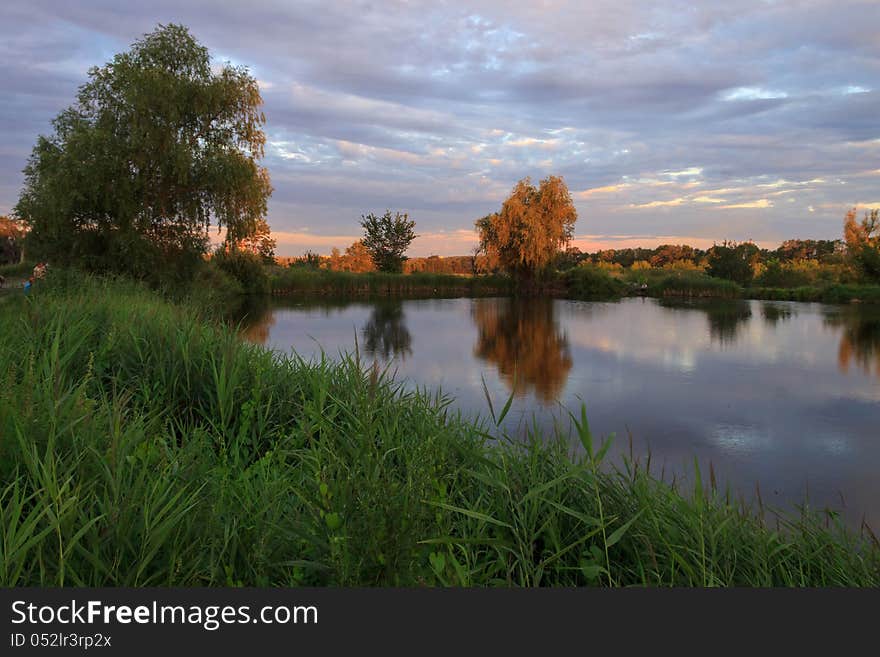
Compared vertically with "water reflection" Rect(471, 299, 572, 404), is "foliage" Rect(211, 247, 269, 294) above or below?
above

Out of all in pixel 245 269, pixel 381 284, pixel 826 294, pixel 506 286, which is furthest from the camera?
pixel 506 286

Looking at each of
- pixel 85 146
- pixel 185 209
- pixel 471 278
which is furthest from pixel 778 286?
pixel 85 146

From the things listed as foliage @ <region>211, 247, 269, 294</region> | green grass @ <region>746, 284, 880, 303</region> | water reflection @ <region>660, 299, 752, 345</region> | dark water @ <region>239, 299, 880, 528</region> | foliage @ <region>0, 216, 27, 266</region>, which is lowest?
dark water @ <region>239, 299, 880, 528</region>

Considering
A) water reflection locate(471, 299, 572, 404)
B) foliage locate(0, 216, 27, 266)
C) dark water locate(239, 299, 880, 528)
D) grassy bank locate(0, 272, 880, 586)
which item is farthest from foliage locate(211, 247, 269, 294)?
foliage locate(0, 216, 27, 266)

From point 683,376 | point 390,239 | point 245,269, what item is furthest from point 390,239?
point 683,376

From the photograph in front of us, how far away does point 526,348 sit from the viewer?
16.4m

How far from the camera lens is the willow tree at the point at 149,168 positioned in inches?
732

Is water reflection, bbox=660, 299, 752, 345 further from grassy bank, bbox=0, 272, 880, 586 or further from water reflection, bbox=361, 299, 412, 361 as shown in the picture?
grassy bank, bbox=0, 272, 880, 586

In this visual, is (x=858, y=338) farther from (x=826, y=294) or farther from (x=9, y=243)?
(x=9, y=243)

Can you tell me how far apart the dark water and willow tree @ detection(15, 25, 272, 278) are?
4.43 meters

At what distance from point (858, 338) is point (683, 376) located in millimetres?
10218

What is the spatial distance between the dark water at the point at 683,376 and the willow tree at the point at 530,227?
13022mm

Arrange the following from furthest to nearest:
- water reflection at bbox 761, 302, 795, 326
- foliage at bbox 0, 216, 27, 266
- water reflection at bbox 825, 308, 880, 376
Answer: foliage at bbox 0, 216, 27, 266
water reflection at bbox 761, 302, 795, 326
water reflection at bbox 825, 308, 880, 376

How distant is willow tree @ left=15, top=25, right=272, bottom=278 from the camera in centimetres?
1859
